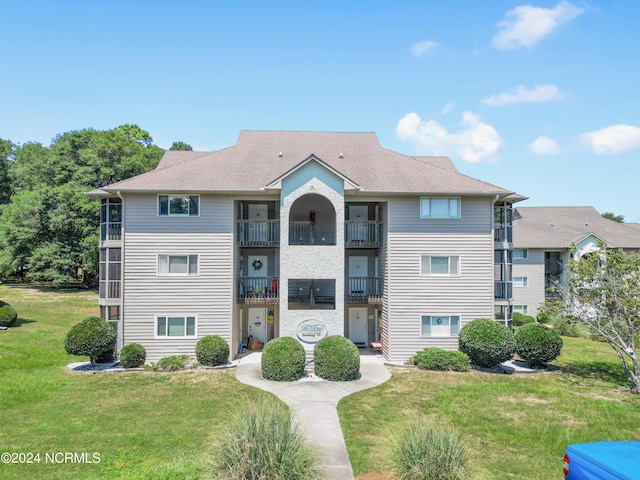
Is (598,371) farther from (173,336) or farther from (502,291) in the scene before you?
(173,336)

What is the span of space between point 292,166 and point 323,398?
12122 millimetres

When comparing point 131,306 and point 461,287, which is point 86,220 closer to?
point 131,306

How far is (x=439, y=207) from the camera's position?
19469 millimetres

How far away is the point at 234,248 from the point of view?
1931 cm

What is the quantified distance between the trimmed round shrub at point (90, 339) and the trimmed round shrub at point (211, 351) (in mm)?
3974

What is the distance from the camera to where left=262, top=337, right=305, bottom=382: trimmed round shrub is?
52.0 ft

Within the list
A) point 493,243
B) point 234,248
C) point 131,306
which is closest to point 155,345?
point 131,306

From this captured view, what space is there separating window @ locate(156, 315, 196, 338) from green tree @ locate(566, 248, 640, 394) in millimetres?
17175

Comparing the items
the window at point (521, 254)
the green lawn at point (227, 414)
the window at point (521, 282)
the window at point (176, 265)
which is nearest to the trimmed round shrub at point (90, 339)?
the green lawn at point (227, 414)

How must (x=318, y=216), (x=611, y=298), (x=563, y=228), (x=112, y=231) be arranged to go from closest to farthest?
(x=611, y=298), (x=112, y=231), (x=318, y=216), (x=563, y=228)

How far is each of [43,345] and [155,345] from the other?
Answer: 721cm

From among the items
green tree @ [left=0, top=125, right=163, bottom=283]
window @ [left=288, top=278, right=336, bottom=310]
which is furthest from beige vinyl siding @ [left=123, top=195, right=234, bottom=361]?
green tree @ [left=0, top=125, right=163, bottom=283]

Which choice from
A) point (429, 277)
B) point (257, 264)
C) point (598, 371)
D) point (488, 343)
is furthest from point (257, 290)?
point (598, 371)

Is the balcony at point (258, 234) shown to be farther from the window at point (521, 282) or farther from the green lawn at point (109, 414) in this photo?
the window at point (521, 282)
